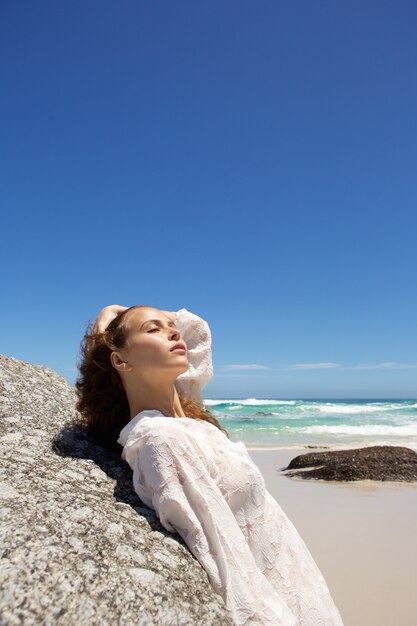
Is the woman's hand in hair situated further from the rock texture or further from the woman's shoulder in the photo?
the rock texture

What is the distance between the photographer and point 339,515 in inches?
262

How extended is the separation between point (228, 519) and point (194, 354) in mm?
1395

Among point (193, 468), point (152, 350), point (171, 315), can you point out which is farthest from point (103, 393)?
point (193, 468)

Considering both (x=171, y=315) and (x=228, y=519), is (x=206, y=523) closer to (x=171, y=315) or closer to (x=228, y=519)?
(x=228, y=519)

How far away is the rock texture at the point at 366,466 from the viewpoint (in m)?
9.05

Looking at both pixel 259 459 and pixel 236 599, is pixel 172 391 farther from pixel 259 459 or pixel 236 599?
pixel 259 459

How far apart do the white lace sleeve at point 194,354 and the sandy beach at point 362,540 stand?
2330 millimetres

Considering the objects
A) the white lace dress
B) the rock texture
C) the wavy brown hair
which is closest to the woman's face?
the wavy brown hair

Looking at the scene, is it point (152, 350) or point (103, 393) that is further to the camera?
point (103, 393)

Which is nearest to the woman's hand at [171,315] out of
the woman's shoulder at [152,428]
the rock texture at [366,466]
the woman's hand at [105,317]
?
the woman's hand at [105,317]

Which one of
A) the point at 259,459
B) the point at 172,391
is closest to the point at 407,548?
the point at 172,391

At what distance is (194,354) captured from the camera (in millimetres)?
3283

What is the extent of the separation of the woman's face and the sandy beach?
2.74m

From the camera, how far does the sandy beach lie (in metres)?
4.04
